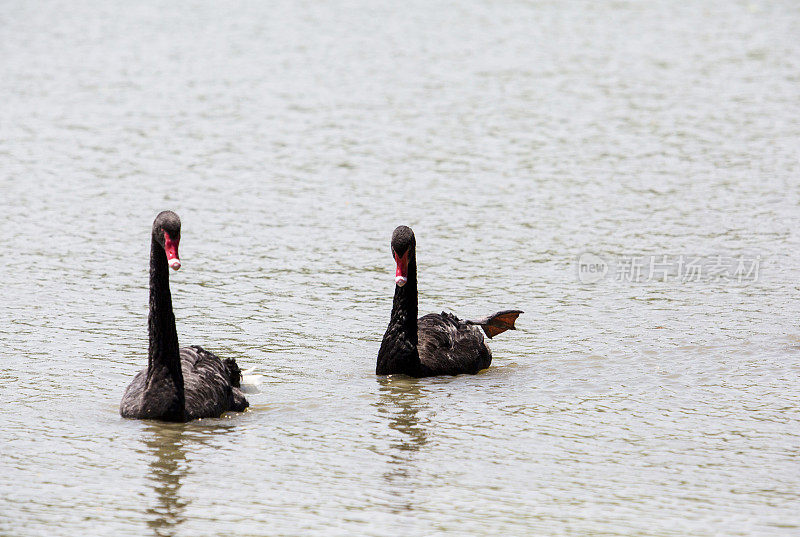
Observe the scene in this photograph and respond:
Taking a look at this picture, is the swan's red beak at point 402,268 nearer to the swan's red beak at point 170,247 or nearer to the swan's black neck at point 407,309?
the swan's black neck at point 407,309

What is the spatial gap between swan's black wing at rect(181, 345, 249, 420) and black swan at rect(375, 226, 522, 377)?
1075 millimetres

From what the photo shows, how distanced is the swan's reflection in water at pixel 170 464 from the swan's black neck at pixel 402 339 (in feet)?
4.39

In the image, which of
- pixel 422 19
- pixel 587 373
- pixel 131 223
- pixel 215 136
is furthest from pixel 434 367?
pixel 422 19

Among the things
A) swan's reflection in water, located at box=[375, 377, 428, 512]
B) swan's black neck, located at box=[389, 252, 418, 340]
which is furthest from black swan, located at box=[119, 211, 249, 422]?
swan's black neck, located at box=[389, 252, 418, 340]

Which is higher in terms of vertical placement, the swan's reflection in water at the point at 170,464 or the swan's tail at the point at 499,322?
the swan's tail at the point at 499,322

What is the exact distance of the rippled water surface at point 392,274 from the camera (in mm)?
5809

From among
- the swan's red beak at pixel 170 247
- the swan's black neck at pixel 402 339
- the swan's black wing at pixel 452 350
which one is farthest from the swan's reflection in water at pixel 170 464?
the swan's black wing at pixel 452 350

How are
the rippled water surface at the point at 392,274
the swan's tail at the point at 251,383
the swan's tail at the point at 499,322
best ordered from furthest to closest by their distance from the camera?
the swan's tail at the point at 499,322 < the swan's tail at the point at 251,383 < the rippled water surface at the point at 392,274

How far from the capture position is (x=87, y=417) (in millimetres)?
6840

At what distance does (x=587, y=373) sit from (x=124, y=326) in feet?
10.4

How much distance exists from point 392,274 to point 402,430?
3.40 m

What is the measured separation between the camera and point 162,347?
662 cm

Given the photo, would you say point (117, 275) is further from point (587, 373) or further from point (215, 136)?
point (215, 136)

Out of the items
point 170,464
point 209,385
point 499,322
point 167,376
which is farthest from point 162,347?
point 499,322
